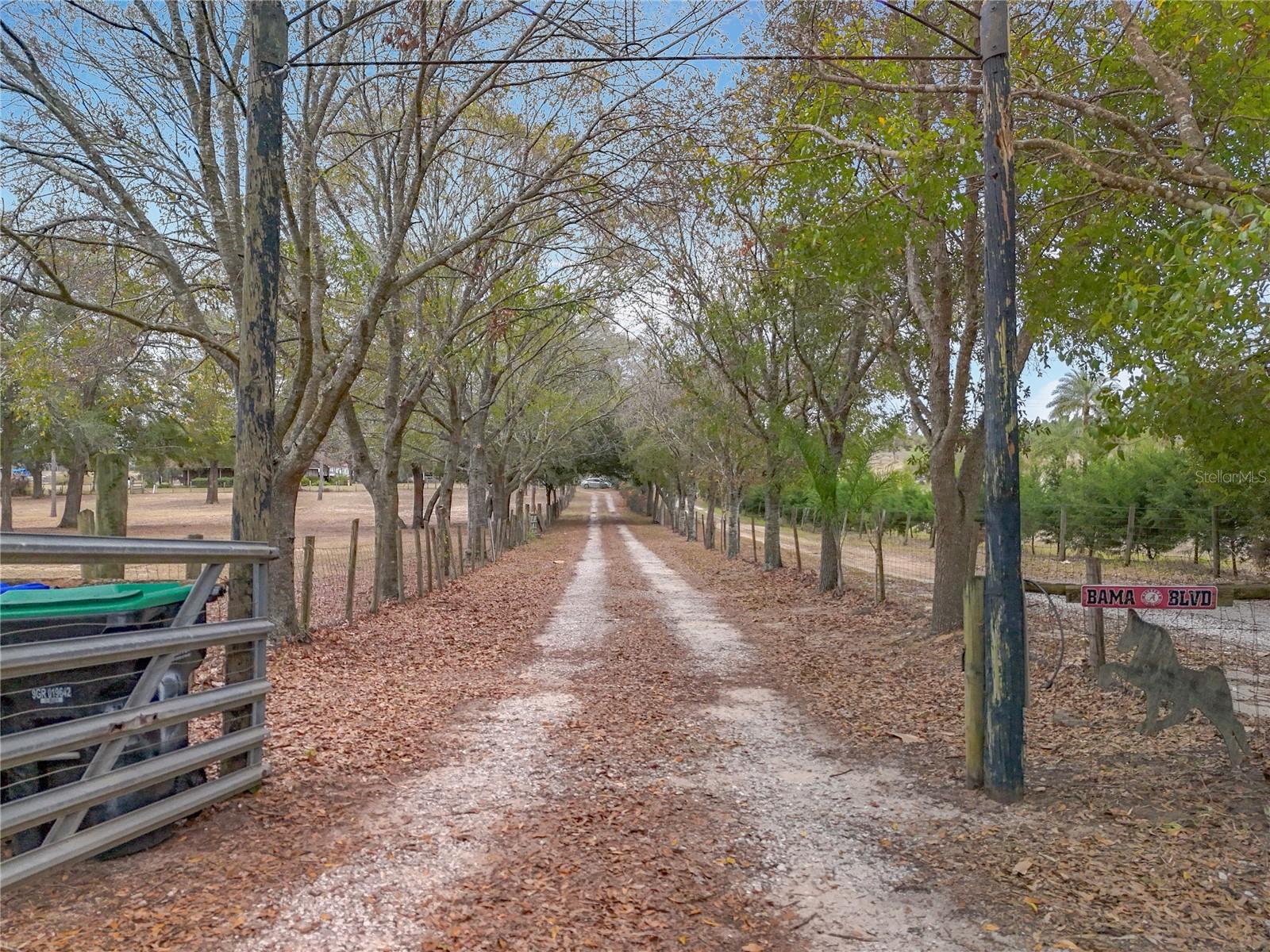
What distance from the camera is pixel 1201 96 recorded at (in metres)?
7.62

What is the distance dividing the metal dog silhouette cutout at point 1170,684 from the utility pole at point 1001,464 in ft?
4.10

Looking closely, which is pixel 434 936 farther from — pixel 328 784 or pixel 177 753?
pixel 328 784

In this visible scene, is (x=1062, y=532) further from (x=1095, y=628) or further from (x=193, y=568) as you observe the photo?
(x=193, y=568)

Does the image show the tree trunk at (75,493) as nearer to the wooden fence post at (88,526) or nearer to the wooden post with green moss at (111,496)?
the wooden fence post at (88,526)

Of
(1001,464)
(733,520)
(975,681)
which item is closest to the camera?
(1001,464)

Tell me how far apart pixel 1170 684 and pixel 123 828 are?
6024 mm

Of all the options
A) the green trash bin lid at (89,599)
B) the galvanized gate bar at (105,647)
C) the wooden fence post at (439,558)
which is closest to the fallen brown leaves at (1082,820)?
the galvanized gate bar at (105,647)

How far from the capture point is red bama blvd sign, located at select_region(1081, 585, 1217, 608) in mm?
5273

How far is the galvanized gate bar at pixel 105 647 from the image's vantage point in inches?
128

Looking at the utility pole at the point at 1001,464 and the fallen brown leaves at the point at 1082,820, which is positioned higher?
A: the utility pole at the point at 1001,464

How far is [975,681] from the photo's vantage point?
17.0ft

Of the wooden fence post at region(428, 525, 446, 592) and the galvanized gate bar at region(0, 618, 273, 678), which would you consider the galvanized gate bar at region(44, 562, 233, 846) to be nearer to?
the galvanized gate bar at region(0, 618, 273, 678)

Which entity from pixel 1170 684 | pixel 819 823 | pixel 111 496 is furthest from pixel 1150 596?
→ pixel 111 496

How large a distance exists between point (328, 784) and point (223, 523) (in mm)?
36673
